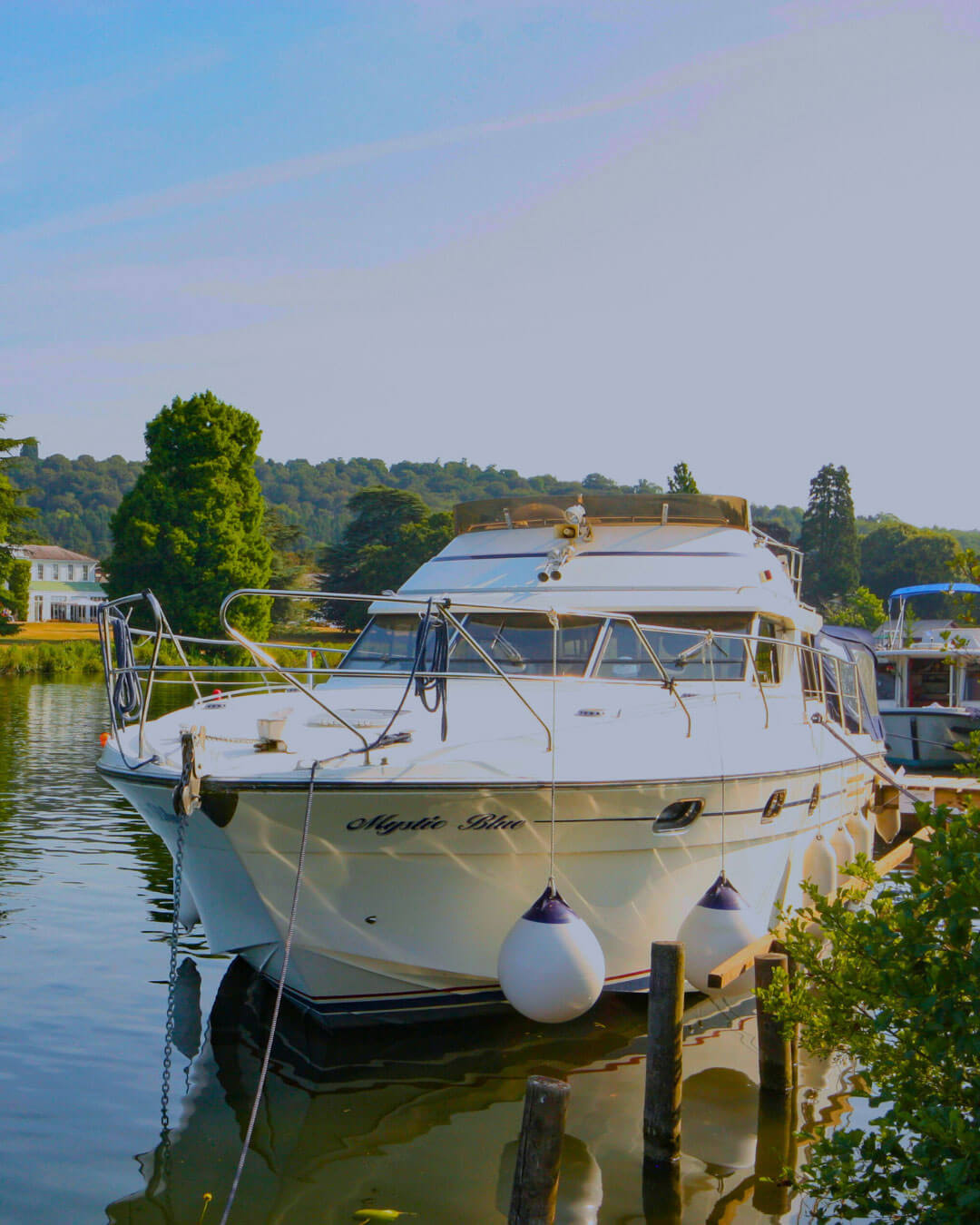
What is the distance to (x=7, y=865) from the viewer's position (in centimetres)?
1220

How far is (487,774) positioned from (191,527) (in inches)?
1622

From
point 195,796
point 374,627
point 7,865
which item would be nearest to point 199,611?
point 7,865

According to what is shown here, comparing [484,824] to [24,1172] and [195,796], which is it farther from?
[24,1172]

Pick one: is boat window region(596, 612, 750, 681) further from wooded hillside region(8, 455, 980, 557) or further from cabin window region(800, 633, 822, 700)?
wooded hillside region(8, 455, 980, 557)

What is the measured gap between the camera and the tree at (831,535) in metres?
71.9

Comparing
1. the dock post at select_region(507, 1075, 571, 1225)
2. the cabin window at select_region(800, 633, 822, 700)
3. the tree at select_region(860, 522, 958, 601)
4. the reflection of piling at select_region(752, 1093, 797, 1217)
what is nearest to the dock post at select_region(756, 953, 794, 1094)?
the reflection of piling at select_region(752, 1093, 797, 1217)

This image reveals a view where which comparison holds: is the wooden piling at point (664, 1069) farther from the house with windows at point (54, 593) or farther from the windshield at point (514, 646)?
the house with windows at point (54, 593)

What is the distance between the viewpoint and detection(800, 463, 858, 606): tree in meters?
71.9

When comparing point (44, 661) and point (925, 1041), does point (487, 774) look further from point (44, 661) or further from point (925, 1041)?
point (44, 661)

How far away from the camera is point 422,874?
21.9ft

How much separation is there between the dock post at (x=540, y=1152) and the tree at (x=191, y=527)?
134 feet

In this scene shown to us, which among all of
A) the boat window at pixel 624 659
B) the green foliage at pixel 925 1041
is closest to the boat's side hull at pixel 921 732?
the boat window at pixel 624 659

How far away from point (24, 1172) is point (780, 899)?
18.1ft

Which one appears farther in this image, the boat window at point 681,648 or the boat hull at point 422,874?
the boat window at point 681,648
